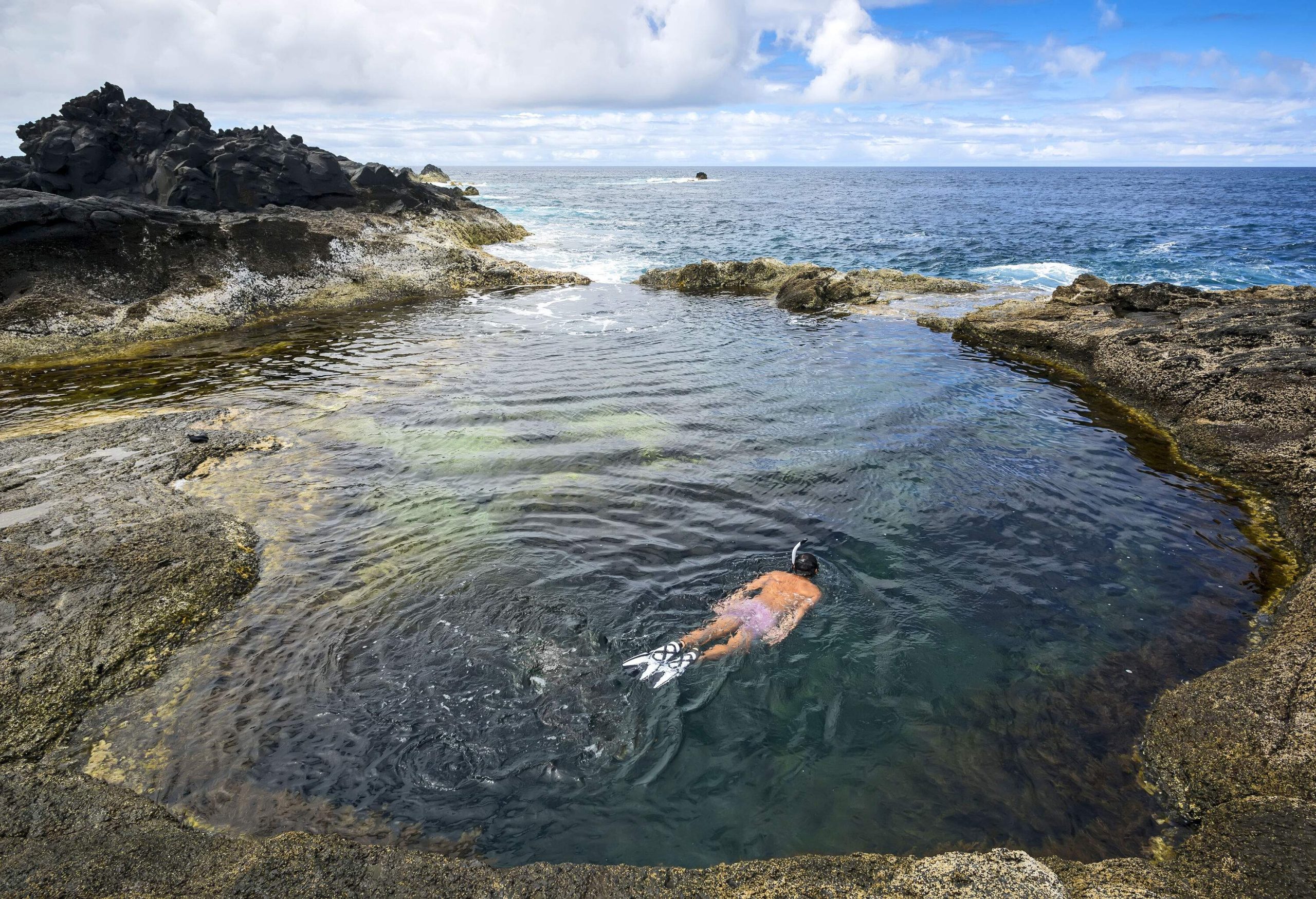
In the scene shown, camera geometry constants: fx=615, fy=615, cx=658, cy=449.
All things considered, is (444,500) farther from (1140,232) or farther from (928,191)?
(928,191)

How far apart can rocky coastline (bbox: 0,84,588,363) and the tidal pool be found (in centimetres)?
577

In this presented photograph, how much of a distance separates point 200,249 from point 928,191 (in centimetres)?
11594

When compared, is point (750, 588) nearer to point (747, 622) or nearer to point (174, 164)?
point (747, 622)

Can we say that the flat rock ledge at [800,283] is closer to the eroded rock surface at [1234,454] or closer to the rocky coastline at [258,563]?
Result: the rocky coastline at [258,563]

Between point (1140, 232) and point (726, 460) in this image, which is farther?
point (1140, 232)

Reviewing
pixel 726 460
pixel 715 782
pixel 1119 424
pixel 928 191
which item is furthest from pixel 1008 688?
pixel 928 191

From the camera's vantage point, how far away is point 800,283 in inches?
891

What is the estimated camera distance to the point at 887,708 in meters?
5.45

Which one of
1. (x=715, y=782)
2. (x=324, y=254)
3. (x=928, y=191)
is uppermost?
(x=928, y=191)

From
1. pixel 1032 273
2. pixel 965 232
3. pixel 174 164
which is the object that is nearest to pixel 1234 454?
pixel 1032 273

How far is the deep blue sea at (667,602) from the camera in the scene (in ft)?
14.9

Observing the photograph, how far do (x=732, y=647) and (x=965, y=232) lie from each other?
49916mm

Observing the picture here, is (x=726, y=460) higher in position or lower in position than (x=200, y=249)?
lower

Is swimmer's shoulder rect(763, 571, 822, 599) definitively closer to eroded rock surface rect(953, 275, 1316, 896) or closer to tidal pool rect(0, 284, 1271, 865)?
tidal pool rect(0, 284, 1271, 865)
